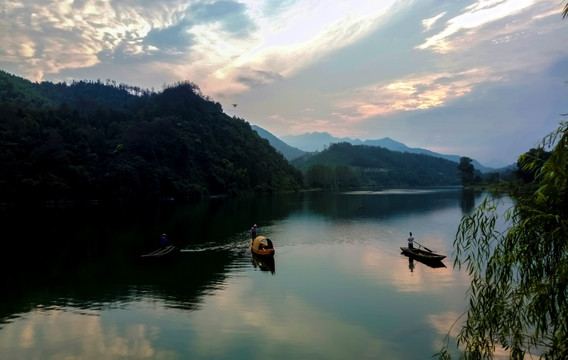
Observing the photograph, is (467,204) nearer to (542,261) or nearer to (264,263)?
(264,263)

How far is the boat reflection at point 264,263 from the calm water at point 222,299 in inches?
10.8

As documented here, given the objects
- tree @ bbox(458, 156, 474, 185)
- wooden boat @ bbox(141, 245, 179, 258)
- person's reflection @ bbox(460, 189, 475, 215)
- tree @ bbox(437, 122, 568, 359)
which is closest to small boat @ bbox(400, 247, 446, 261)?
wooden boat @ bbox(141, 245, 179, 258)

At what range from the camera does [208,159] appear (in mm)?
159250

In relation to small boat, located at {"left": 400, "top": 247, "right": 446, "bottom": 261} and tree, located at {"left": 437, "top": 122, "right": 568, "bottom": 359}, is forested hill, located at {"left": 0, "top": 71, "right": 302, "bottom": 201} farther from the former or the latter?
tree, located at {"left": 437, "top": 122, "right": 568, "bottom": 359}

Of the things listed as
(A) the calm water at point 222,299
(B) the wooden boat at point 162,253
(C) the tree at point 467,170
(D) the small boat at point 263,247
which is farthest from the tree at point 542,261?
(C) the tree at point 467,170

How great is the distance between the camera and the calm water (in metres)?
19.3

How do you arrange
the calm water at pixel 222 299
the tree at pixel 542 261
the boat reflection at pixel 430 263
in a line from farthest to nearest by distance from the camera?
the boat reflection at pixel 430 263 < the calm water at pixel 222 299 < the tree at pixel 542 261

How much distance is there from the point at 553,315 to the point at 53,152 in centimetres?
11049

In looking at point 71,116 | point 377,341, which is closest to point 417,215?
point 377,341

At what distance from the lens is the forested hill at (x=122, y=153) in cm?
9212

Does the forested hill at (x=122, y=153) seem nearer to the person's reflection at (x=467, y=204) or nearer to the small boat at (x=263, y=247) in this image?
the small boat at (x=263, y=247)

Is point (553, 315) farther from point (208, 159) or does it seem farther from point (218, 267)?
point (208, 159)

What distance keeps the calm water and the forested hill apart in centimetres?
4855

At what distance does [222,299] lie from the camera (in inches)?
1048
